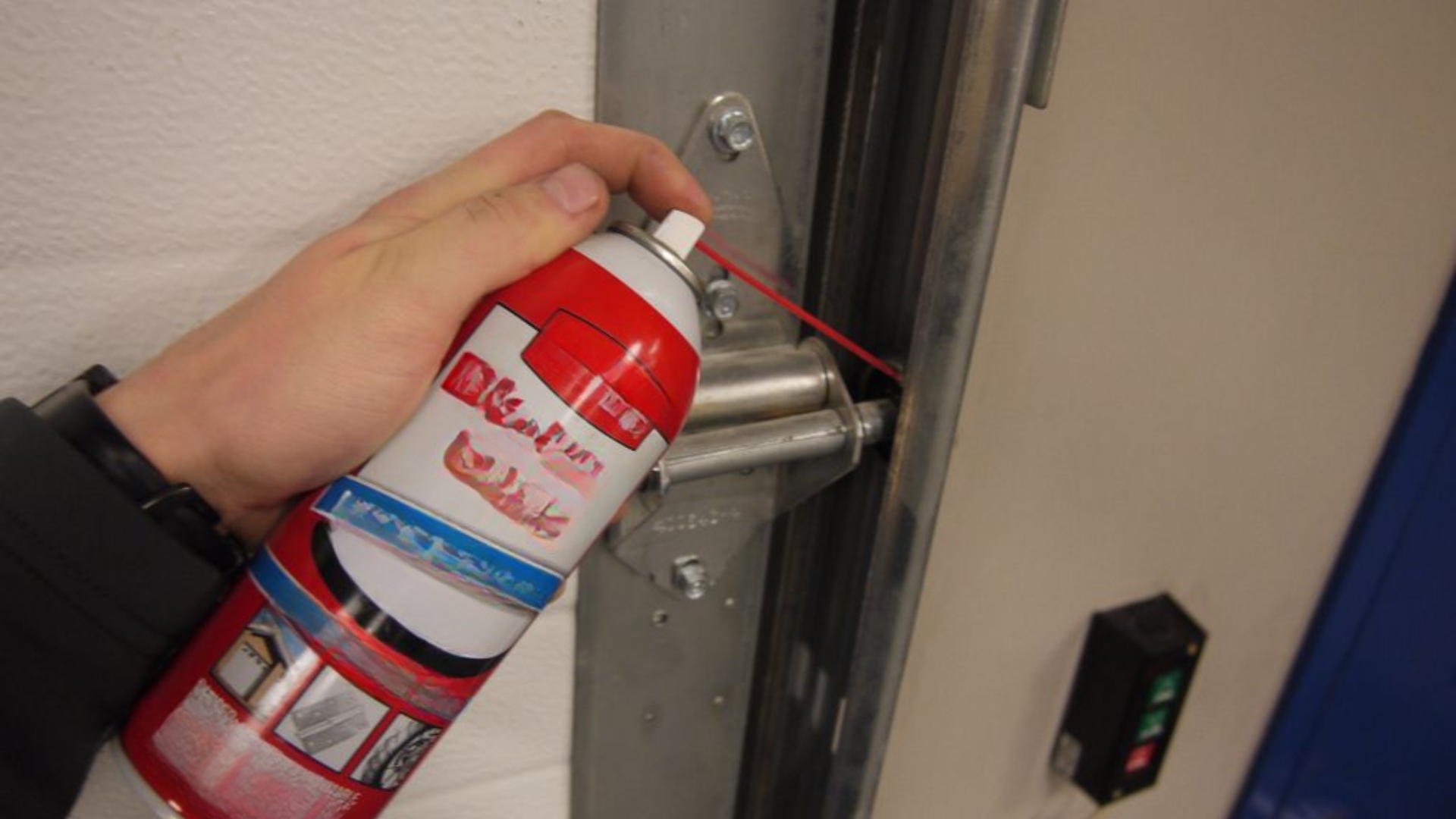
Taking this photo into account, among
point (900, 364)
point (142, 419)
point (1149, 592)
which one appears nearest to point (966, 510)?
point (900, 364)

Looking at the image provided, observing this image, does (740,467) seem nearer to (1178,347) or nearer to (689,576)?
(689,576)

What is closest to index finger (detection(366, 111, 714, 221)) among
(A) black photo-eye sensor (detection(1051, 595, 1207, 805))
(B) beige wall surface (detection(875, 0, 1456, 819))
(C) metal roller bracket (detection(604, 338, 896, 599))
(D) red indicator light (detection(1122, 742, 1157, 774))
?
(C) metal roller bracket (detection(604, 338, 896, 599))

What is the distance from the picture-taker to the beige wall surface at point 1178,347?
25.0 inches

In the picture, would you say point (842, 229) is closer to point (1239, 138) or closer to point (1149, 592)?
point (1239, 138)

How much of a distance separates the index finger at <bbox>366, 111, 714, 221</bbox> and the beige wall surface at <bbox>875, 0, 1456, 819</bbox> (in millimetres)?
240

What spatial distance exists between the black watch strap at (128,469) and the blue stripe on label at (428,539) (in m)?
0.08

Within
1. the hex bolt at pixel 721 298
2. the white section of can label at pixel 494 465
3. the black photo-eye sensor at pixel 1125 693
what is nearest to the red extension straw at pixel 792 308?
the hex bolt at pixel 721 298

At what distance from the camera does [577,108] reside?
1.64ft

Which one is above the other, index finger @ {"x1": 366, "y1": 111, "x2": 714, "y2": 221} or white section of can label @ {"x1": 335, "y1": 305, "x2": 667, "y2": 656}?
index finger @ {"x1": 366, "y1": 111, "x2": 714, "y2": 221}

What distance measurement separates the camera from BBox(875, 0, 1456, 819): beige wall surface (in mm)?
636

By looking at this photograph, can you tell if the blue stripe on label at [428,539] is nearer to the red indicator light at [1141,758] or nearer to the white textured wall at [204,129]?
the white textured wall at [204,129]

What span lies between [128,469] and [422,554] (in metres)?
0.15

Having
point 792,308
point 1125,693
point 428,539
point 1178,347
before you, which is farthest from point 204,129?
point 1125,693

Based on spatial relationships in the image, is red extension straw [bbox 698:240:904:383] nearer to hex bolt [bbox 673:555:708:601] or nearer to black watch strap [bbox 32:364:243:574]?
hex bolt [bbox 673:555:708:601]
